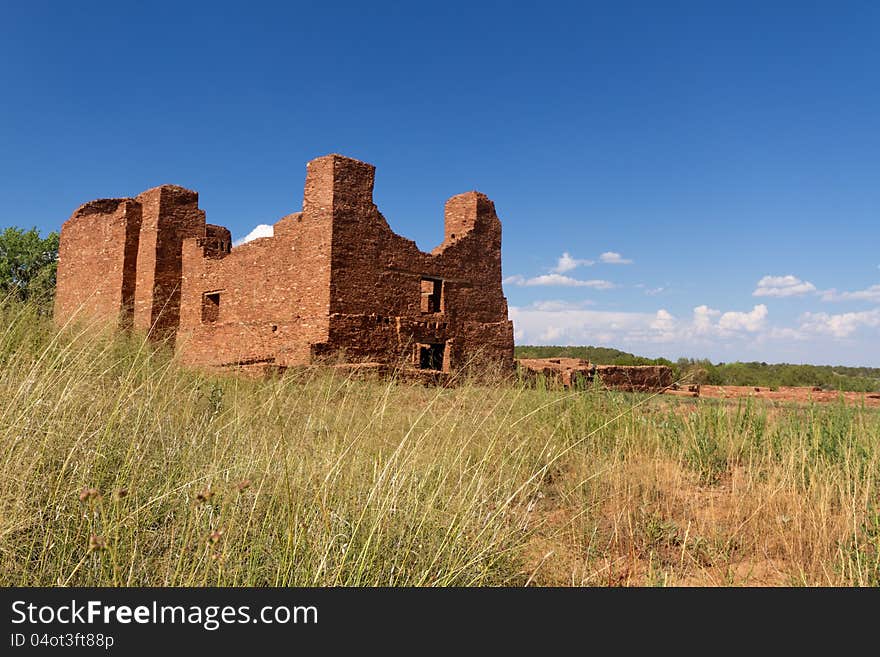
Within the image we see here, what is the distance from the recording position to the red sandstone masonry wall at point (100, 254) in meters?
19.8

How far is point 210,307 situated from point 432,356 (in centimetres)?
694

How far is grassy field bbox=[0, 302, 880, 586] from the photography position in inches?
102

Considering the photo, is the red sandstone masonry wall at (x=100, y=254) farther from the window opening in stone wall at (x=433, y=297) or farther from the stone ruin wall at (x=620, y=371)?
the stone ruin wall at (x=620, y=371)

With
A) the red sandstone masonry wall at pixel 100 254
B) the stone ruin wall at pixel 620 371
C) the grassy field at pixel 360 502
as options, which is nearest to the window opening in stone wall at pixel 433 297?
the stone ruin wall at pixel 620 371

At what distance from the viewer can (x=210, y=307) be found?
722 inches

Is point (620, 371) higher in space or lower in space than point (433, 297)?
lower

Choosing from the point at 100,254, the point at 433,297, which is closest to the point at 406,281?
the point at 433,297

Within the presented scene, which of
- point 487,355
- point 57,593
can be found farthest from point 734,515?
point 487,355

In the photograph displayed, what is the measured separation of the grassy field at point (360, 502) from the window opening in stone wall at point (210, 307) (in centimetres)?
1281

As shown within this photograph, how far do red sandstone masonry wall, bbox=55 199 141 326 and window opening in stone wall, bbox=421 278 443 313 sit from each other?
9289 millimetres

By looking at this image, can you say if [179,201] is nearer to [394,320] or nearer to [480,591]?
[394,320]

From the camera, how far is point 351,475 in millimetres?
3174

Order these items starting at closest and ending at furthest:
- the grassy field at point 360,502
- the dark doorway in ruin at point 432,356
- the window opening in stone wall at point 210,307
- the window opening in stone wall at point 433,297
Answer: the grassy field at point 360,502, the dark doorway in ruin at point 432,356, the window opening in stone wall at point 433,297, the window opening in stone wall at point 210,307

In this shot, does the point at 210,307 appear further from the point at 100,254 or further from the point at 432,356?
the point at 432,356
